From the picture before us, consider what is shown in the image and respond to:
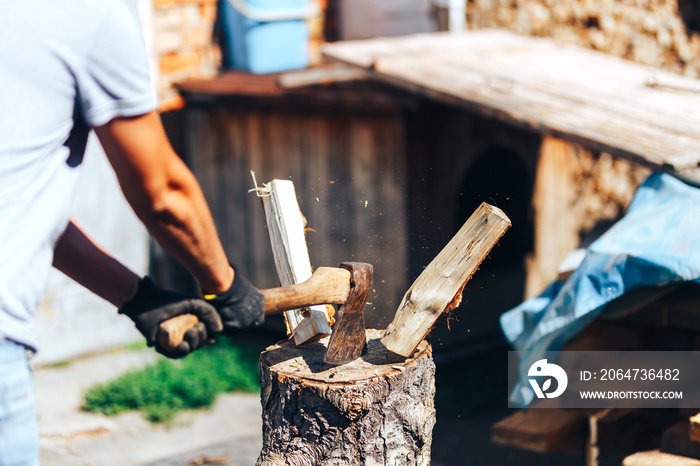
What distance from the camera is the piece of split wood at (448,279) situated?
2580 mm

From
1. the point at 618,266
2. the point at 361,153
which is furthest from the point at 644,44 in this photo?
the point at 618,266

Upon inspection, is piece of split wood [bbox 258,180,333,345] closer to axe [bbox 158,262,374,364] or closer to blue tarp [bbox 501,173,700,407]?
axe [bbox 158,262,374,364]

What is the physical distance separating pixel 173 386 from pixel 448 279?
345cm

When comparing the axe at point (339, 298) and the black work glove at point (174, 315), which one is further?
the axe at point (339, 298)

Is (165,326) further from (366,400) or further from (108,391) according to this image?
(108,391)

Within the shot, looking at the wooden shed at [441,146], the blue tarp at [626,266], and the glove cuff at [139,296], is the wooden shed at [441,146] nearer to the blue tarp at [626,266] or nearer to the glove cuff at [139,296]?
the blue tarp at [626,266]

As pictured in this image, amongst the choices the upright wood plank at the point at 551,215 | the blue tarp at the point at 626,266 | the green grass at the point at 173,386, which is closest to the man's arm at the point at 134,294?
the blue tarp at the point at 626,266

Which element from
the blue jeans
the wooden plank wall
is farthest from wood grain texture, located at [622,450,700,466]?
the blue jeans

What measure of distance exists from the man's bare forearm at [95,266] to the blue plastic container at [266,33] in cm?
454

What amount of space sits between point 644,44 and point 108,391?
4996 mm

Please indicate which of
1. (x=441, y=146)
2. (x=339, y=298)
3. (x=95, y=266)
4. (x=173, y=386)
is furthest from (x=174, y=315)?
(x=441, y=146)

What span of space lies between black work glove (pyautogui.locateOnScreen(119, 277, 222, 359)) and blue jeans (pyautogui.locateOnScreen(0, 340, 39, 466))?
356 mm

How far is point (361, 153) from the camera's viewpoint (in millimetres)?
5480

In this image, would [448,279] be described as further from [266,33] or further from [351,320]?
[266,33]
